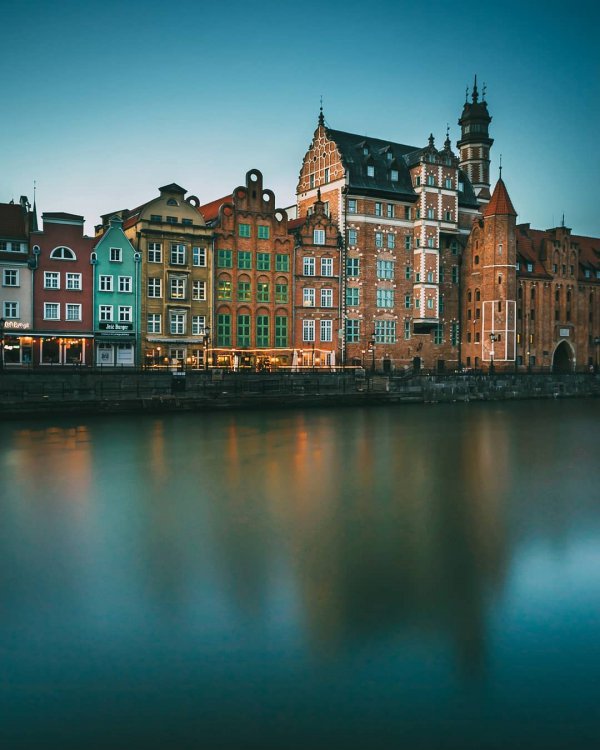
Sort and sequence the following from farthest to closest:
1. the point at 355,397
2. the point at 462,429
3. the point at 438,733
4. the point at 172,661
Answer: the point at 355,397, the point at 462,429, the point at 172,661, the point at 438,733

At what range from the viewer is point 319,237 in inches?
2459

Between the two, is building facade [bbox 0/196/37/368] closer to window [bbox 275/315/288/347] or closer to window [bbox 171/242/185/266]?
window [bbox 171/242/185/266]

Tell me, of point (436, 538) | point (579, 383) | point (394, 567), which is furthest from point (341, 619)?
point (579, 383)

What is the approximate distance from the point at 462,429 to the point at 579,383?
32842 millimetres

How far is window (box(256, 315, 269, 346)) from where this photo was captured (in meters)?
59.3

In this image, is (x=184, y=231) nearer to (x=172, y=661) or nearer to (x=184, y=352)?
(x=184, y=352)

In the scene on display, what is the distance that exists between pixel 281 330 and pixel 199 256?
30.9 feet

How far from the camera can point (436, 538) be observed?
16109 millimetres

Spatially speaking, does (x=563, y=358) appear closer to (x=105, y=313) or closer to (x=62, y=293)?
(x=105, y=313)

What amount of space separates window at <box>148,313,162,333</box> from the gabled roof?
10.5 meters

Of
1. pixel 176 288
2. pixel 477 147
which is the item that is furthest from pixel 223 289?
pixel 477 147

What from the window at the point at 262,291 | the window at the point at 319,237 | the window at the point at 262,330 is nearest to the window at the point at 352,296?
the window at the point at 319,237

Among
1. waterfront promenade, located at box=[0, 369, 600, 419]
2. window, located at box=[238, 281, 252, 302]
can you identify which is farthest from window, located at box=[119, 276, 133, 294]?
waterfront promenade, located at box=[0, 369, 600, 419]

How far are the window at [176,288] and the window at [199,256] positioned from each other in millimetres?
1926
